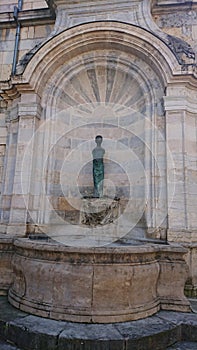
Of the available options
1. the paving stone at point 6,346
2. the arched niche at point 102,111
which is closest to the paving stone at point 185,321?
the arched niche at point 102,111

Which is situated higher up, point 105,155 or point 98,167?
point 105,155

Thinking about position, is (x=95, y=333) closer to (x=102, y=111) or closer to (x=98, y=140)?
(x=98, y=140)

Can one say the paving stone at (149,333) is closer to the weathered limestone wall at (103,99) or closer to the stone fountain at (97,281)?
the stone fountain at (97,281)

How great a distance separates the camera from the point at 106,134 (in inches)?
244

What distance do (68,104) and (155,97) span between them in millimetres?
1877

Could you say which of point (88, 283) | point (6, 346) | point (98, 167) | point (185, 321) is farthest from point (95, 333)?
point (98, 167)

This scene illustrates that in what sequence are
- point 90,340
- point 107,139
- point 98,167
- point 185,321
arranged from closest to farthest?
point 90,340 → point 185,321 → point 98,167 → point 107,139

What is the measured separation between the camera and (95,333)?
2.79 metres

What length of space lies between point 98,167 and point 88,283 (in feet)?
9.66

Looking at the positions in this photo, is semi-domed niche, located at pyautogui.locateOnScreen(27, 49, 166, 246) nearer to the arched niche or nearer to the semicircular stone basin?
the arched niche

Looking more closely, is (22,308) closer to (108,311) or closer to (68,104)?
(108,311)

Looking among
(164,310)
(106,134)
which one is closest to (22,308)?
(164,310)

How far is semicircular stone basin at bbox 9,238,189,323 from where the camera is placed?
307 centimetres

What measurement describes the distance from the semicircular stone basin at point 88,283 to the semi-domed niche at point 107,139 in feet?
5.25
